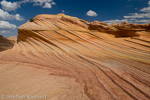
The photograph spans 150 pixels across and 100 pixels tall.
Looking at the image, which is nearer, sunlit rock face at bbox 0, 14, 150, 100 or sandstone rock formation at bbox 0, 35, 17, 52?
sunlit rock face at bbox 0, 14, 150, 100

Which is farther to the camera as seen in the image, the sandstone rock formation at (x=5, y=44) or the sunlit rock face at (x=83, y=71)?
the sandstone rock formation at (x=5, y=44)

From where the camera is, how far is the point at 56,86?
261 centimetres

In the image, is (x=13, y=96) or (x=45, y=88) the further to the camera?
(x=45, y=88)

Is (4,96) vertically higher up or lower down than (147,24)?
lower down

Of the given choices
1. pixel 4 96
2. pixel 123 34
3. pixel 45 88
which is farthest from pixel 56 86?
pixel 123 34

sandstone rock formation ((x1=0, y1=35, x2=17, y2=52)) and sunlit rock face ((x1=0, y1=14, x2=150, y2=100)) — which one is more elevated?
sunlit rock face ((x1=0, y1=14, x2=150, y2=100))

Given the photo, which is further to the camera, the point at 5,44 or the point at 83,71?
the point at 5,44

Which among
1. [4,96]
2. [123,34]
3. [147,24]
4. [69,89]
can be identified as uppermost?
[147,24]

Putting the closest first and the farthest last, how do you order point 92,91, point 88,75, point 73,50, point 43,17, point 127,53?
point 92,91
point 88,75
point 127,53
point 73,50
point 43,17

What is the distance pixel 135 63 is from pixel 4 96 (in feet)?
16.1

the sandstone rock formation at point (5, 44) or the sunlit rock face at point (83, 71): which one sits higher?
the sunlit rock face at point (83, 71)

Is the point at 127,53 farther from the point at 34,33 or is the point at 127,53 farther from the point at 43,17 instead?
the point at 43,17

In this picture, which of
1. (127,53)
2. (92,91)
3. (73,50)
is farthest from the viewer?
(73,50)

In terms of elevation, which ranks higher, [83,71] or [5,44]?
[83,71]
